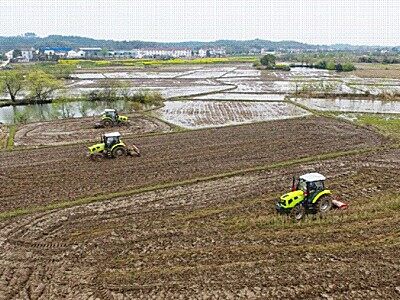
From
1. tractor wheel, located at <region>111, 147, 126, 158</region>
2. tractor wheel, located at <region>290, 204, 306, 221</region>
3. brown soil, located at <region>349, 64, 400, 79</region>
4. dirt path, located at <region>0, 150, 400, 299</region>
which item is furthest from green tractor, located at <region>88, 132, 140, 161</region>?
brown soil, located at <region>349, 64, 400, 79</region>

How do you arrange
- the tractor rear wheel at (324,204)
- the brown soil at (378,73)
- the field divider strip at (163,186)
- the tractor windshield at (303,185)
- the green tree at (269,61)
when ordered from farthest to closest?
the green tree at (269,61), the brown soil at (378,73), the field divider strip at (163,186), the tractor rear wheel at (324,204), the tractor windshield at (303,185)

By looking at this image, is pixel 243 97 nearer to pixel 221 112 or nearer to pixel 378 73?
pixel 221 112

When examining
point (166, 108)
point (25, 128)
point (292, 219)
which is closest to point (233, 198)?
point (292, 219)

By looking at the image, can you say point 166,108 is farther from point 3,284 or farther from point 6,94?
point 3,284

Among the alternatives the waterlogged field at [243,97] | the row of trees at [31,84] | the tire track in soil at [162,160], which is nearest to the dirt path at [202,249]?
the tire track in soil at [162,160]

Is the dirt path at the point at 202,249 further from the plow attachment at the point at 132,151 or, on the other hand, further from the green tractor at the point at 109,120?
the green tractor at the point at 109,120

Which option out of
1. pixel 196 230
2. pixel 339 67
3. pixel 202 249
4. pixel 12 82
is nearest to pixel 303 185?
pixel 196 230
